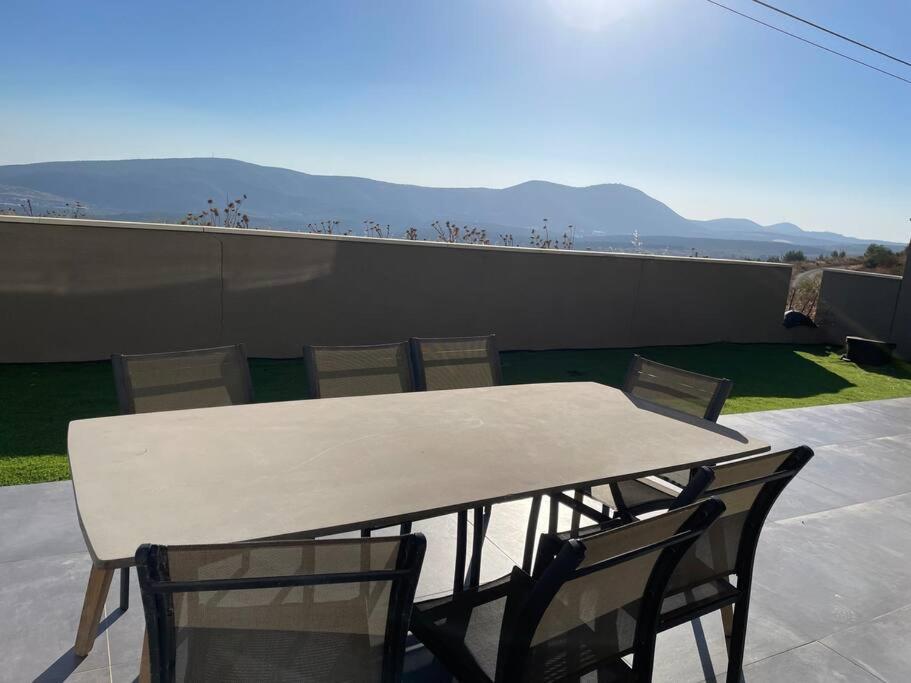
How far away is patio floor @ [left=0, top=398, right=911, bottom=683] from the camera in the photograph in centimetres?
206

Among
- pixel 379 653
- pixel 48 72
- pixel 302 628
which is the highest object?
pixel 48 72

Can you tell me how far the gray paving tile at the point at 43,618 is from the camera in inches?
75.6

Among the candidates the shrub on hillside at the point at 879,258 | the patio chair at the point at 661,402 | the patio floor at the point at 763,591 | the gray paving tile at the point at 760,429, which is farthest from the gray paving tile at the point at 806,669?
the shrub on hillside at the point at 879,258

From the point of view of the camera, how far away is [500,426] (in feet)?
7.66

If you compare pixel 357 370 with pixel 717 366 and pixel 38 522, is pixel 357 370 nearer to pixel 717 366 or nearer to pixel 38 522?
pixel 38 522

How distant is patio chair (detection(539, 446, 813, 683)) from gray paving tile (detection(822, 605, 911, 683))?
62cm

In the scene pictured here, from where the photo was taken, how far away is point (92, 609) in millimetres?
1919

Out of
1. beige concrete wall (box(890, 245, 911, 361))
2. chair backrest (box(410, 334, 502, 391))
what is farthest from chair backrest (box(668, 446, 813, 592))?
beige concrete wall (box(890, 245, 911, 361))

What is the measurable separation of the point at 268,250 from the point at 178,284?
844mm

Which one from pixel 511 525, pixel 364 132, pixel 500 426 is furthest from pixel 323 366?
pixel 364 132

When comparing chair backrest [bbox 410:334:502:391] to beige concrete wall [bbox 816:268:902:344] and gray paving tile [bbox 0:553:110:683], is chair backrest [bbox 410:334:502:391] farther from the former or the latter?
beige concrete wall [bbox 816:268:902:344]

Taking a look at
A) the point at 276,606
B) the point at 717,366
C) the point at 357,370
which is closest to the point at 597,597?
the point at 276,606

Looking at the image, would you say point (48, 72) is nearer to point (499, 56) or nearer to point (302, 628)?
point (499, 56)

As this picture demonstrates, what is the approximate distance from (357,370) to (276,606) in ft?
6.03
